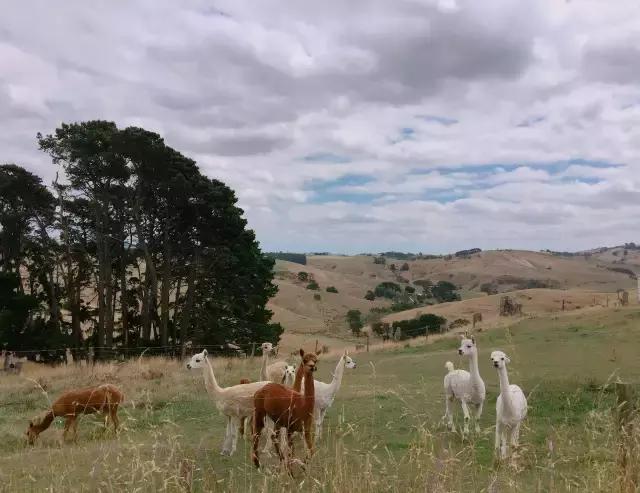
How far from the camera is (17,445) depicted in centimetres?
891

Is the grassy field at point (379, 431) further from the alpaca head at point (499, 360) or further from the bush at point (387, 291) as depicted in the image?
the bush at point (387, 291)

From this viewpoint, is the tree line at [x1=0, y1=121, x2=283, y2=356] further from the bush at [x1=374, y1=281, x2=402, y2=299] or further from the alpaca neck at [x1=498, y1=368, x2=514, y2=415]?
the bush at [x1=374, y1=281, x2=402, y2=299]

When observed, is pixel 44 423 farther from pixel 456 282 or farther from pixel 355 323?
pixel 456 282

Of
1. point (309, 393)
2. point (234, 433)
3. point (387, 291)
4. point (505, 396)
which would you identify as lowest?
point (387, 291)

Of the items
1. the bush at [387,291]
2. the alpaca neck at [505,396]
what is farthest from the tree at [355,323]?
the alpaca neck at [505,396]

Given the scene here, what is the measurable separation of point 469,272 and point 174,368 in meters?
115

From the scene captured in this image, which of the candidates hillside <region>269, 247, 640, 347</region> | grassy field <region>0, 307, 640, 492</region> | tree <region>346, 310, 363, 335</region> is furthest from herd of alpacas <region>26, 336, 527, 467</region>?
tree <region>346, 310, 363, 335</region>

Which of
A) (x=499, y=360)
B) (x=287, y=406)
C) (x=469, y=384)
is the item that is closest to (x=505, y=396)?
(x=499, y=360)

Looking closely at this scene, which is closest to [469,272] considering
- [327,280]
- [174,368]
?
[327,280]

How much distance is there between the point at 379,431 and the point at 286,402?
2.64 meters

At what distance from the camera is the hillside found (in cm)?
5697

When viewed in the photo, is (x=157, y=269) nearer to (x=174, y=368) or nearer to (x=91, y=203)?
(x=91, y=203)

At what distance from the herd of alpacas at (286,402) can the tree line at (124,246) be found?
19226mm

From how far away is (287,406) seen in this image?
6.73 m
